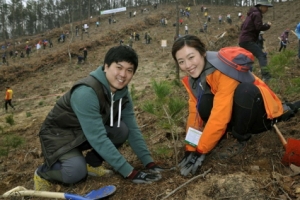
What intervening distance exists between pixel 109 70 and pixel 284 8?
117ft

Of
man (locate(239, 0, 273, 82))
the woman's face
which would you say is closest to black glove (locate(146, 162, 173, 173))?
the woman's face

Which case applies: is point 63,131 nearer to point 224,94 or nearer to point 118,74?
→ point 118,74

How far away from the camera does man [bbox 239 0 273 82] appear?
173 inches

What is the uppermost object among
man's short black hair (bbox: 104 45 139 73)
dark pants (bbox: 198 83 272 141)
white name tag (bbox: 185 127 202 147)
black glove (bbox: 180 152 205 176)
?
man's short black hair (bbox: 104 45 139 73)

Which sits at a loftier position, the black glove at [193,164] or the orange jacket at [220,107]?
the orange jacket at [220,107]

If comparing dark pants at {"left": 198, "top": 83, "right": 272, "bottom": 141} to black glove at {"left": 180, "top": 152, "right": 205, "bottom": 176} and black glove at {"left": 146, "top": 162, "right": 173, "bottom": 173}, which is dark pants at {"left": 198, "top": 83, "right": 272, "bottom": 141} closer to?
black glove at {"left": 180, "top": 152, "right": 205, "bottom": 176}

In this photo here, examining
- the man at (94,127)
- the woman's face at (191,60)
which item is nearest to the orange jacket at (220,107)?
the woman's face at (191,60)

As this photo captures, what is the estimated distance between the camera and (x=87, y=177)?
2.67 metres

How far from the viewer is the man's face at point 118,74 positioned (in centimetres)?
229

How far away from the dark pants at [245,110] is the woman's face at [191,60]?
0.26m

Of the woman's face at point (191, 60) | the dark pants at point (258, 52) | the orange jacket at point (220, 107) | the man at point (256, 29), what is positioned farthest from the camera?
the dark pants at point (258, 52)

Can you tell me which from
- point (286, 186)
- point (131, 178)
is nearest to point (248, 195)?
point (286, 186)

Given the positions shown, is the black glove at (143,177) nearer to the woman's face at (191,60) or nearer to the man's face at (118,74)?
the man's face at (118,74)

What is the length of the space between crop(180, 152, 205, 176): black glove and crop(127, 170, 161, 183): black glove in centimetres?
21
